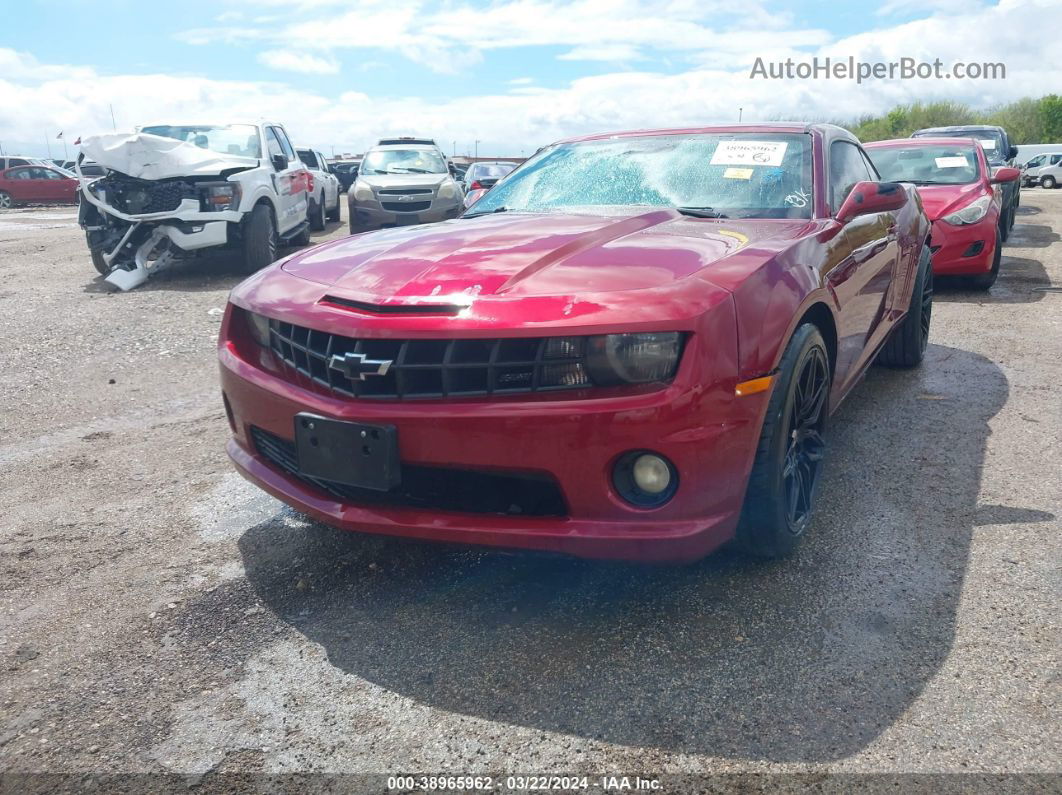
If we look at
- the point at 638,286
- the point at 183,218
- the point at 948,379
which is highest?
the point at 638,286

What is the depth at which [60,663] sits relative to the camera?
7.70ft

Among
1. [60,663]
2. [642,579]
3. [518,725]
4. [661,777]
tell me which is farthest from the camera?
[642,579]

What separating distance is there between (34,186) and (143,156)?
20396 mm

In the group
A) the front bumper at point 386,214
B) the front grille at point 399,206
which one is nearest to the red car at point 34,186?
the front bumper at point 386,214

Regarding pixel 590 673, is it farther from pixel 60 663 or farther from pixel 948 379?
pixel 948 379

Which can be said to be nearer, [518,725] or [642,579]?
[518,725]

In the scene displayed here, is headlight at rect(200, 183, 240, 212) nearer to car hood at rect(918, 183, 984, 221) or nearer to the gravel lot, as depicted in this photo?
the gravel lot

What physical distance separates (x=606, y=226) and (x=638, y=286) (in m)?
0.81

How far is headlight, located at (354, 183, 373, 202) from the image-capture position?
12680 millimetres

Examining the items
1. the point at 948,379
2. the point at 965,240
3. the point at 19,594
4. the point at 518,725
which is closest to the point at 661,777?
the point at 518,725

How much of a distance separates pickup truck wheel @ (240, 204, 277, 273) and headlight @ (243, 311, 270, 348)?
6.93 metres

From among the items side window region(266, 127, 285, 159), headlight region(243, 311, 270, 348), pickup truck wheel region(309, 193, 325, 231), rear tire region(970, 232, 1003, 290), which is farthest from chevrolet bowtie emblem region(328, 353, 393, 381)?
pickup truck wheel region(309, 193, 325, 231)

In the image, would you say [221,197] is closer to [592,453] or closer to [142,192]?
[142,192]

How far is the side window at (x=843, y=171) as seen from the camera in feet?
11.5
